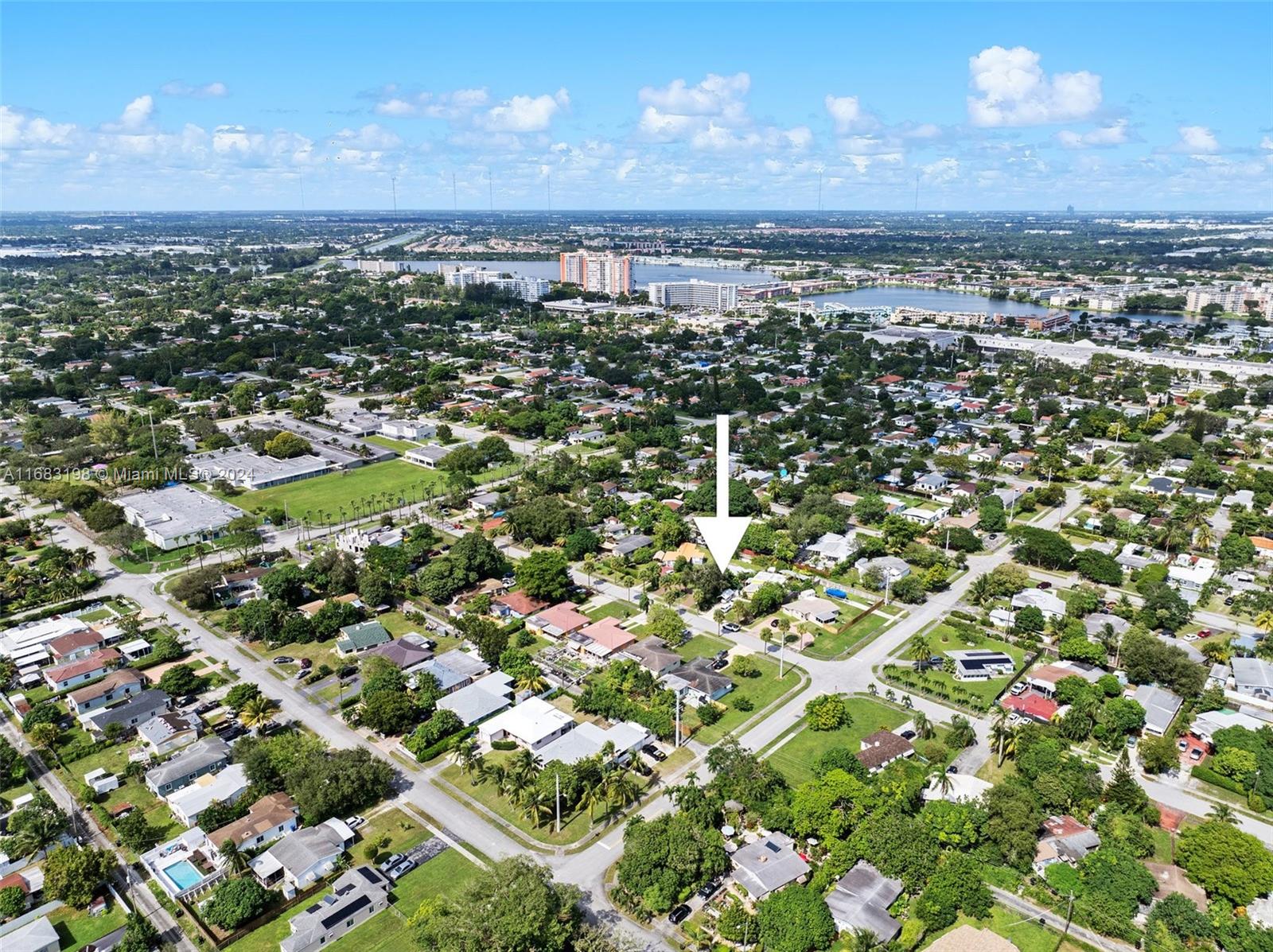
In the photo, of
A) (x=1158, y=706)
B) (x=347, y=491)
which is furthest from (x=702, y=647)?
(x=347, y=491)

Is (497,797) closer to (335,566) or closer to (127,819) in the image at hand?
(127,819)

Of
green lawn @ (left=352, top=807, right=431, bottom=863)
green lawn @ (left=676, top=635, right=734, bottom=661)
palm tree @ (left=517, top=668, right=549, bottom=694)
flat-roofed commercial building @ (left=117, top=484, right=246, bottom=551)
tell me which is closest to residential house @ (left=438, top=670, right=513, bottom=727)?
palm tree @ (left=517, top=668, right=549, bottom=694)

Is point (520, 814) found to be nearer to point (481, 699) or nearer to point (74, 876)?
point (481, 699)

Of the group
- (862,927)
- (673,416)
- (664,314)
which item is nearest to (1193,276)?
(664,314)

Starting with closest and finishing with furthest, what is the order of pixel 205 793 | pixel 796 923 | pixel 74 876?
pixel 796 923 → pixel 74 876 → pixel 205 793

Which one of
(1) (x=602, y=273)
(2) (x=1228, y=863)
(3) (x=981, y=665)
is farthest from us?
(1) (x=602, y=273)

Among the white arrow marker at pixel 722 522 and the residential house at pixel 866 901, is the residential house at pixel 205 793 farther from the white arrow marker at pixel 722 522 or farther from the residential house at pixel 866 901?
the residential house at pixel 866 901

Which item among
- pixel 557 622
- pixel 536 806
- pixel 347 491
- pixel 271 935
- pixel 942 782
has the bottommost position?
pixel 271 935
